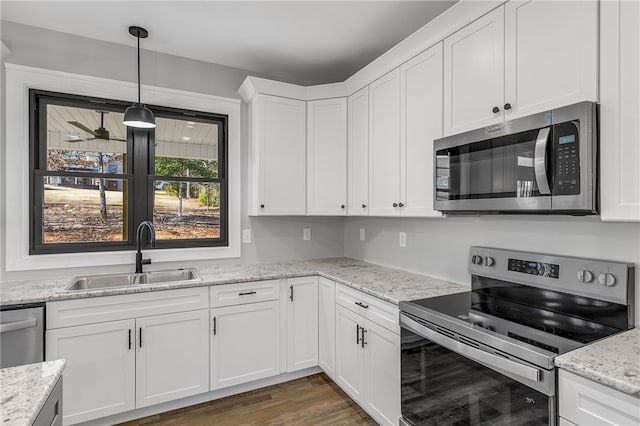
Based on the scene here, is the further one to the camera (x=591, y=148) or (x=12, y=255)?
(x=12, y=255)

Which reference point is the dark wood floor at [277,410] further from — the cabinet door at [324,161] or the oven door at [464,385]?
A: the cabinet door at [324,161]

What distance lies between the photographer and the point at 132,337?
2.18m

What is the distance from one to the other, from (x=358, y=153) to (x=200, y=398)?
2.24 metres

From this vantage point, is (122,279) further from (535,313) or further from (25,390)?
(535,313)

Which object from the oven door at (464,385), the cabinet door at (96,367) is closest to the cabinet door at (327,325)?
the oven door at (464,385)

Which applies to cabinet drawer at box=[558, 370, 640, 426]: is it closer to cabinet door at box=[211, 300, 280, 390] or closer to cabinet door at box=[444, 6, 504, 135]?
cabinet door at box=[444, 6, 504, 135]

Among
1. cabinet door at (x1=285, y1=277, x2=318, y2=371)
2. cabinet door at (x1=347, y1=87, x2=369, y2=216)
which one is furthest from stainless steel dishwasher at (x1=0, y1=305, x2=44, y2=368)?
cabinet door at (x1=347, y1=87, x2=369, y2=216)

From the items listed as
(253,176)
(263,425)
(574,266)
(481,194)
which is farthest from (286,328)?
(574,266)

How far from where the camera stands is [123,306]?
2.16 m

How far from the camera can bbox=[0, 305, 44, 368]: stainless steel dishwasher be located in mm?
1833

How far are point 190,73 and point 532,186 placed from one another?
274 cm

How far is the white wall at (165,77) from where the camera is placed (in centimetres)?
241

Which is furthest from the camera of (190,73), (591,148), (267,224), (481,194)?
(267,224)

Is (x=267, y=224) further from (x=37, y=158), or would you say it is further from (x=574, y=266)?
(x=574, y=266)
